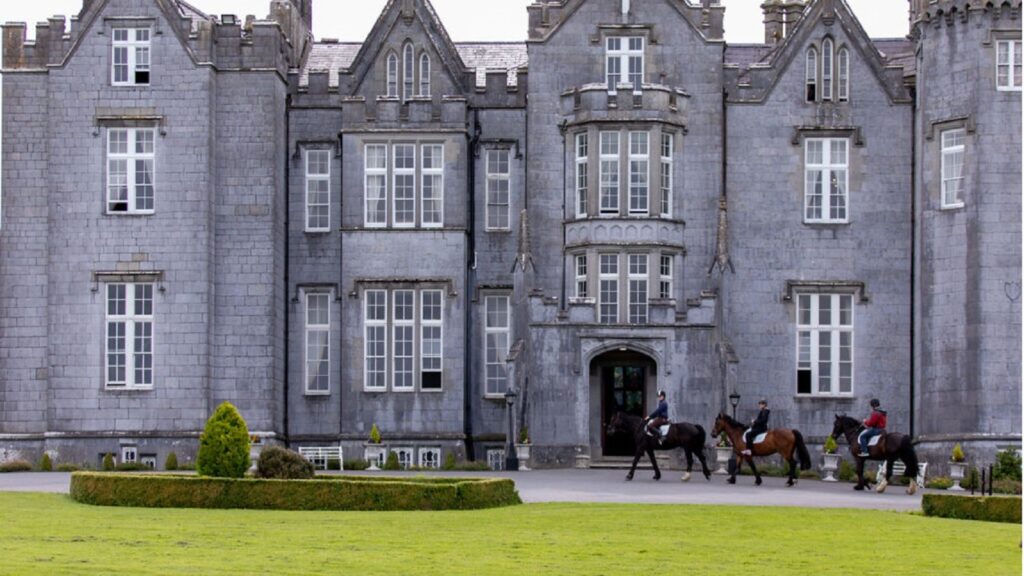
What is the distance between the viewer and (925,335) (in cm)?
5731

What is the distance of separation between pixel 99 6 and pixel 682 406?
18.5m

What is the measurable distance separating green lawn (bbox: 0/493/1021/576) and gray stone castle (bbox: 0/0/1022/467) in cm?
1647

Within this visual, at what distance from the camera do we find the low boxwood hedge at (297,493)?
135ft

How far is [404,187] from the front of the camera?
2357 inches

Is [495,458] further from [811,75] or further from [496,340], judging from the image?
[811,75]

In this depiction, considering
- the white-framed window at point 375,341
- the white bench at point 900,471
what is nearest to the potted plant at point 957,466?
the white bench at point 900,471

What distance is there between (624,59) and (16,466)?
18.9 metres

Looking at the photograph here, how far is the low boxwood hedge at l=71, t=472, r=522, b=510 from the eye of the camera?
4119cm

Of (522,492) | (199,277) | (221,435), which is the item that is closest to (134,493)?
(221,435)

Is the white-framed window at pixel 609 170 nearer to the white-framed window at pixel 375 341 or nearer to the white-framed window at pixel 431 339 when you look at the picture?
the white-framed window at pixel 431 339

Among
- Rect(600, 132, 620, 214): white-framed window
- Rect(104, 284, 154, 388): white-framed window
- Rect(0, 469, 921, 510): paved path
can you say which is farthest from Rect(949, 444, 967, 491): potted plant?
Rect(104, 284, 154, 388): white-framed window

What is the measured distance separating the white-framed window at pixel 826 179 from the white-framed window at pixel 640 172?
4444mm

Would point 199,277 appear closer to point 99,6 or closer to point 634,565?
point 99,6

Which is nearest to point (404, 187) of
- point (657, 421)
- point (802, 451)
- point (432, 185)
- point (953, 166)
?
point (432, 185)
